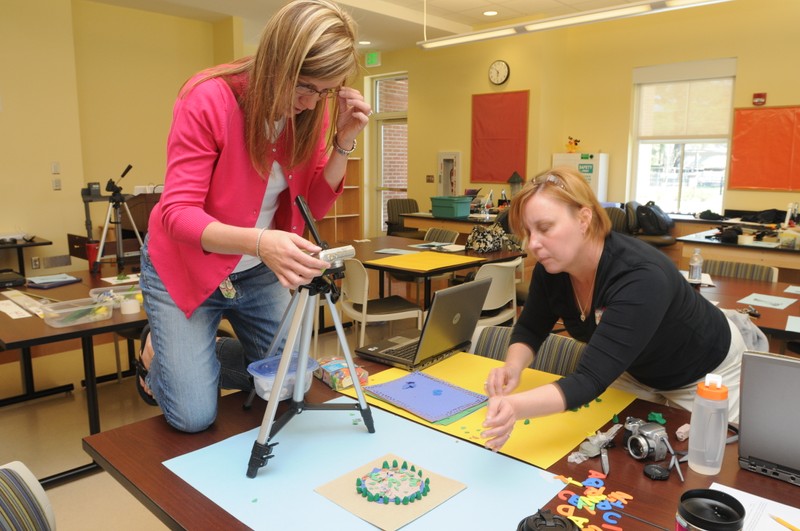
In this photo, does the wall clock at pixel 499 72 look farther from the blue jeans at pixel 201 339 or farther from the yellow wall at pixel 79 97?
the blue jeans at pixel 201 339

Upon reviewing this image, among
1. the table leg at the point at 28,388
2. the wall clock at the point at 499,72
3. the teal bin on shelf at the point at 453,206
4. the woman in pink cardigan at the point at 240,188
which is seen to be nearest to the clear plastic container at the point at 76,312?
the woman in pink cardigan at the point at 240,188

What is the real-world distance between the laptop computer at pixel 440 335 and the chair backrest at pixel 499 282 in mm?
1583

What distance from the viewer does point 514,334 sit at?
5.33ft

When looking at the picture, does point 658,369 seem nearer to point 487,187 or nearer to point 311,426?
point 311,426

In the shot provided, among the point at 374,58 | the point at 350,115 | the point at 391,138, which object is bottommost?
the point at 350,115

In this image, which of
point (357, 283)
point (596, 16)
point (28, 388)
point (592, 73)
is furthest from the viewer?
point (592, 73)

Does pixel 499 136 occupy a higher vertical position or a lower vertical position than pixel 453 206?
higher

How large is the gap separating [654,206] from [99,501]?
6277 mm

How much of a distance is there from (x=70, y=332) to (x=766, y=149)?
692 centimetres

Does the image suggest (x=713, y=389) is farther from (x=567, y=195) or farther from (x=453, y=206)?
(x=453, y=206)

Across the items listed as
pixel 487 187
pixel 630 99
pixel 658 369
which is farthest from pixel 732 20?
pixel 658 369

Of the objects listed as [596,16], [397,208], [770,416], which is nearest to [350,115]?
[770,416]

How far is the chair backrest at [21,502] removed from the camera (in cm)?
100

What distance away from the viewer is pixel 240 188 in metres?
1.40
